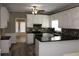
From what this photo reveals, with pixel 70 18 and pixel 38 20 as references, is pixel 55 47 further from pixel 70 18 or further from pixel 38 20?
pixel 38 20

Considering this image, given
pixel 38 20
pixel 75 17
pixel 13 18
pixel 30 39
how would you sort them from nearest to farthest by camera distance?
pixel 75 17 < pixel 30 39 < pixel 13 18 < pixel 38 20

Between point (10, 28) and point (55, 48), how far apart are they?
3.05m

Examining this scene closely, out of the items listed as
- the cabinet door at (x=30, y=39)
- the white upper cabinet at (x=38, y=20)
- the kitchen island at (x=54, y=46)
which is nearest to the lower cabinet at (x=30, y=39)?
the cabinet door at (x=30, y=39)

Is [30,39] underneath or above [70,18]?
underneath

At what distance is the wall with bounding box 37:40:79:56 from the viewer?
3125 millimetres

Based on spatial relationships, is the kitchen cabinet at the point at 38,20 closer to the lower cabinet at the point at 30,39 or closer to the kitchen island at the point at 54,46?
the lower cabinet at the point at 30,39

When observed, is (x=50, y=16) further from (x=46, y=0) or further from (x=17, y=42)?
(x=46, y=0)

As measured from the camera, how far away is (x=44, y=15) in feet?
17.7

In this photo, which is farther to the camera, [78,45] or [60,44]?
[78,45]

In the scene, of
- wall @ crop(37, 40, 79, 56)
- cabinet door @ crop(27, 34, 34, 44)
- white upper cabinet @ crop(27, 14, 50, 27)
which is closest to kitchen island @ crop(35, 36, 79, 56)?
wall @ crop(37, 40, 79, 56)

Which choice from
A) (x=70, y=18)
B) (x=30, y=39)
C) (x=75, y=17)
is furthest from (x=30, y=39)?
(x=75, y=17)

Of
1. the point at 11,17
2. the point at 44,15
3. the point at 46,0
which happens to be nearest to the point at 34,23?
the point at 44,15

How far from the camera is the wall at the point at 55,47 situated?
3125 millimetres

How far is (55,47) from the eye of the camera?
3191 mm
